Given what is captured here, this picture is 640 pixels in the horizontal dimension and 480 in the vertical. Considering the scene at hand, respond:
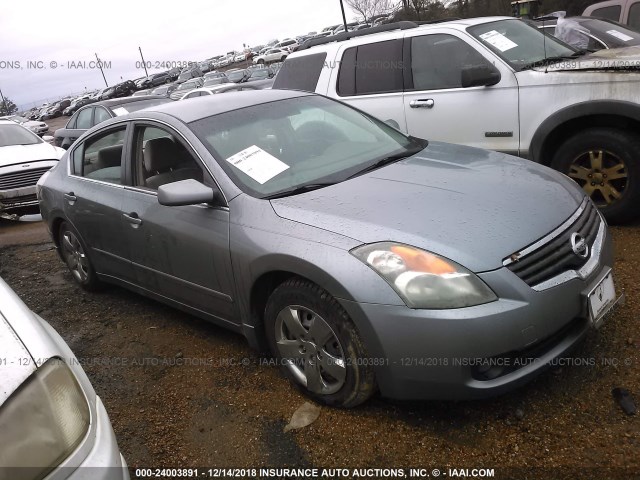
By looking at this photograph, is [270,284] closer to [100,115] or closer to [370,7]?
[100,115]

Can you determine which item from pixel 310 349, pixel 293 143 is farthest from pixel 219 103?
pixel 310 349

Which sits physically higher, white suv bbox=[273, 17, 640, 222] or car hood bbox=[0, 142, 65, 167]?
white suv bbox=[273, 17, 640, 222]

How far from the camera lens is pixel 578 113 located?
426 centimetres

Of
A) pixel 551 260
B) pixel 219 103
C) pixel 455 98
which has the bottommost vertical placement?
pixel 551 260

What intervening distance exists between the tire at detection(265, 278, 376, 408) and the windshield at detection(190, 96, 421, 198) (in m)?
0.63

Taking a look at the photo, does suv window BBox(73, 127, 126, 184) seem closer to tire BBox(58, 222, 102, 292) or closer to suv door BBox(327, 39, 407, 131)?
tire BBox(58, 222, 102, 292)

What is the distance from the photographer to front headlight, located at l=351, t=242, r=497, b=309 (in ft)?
7.36

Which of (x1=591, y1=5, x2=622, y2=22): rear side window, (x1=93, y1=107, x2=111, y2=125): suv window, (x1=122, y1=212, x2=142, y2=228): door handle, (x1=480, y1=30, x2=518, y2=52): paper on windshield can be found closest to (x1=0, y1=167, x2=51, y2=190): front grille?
(x1=93, y1=107, x2=111, y2=125): suv window

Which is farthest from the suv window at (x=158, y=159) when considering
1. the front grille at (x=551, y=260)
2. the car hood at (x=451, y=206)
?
the front grille at (x=551, y=260)

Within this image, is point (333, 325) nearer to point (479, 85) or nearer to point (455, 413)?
point (455, 413)

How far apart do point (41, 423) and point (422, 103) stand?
440 centimetres

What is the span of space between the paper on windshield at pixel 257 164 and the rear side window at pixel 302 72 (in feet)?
9.31

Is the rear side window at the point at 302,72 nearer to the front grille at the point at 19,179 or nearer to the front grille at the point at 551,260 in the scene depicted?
the front grille at the point at 551,260

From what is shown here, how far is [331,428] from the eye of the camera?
2607 millimetres
